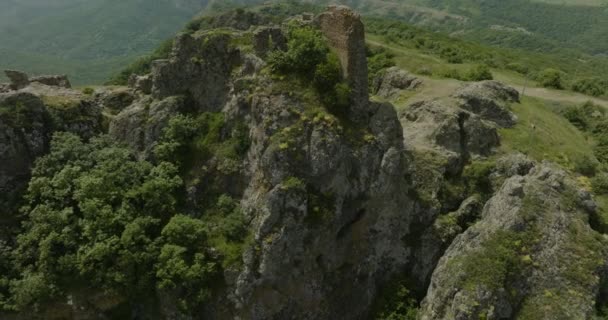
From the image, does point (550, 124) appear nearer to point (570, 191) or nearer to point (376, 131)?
point (570, 191)

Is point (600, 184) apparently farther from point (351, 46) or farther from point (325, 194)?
point (325, 194)

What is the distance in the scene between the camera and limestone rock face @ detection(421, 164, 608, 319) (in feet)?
80.6

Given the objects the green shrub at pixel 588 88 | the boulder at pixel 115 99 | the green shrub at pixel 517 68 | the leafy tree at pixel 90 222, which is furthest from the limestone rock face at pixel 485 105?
the green shrub at pixel 517 68

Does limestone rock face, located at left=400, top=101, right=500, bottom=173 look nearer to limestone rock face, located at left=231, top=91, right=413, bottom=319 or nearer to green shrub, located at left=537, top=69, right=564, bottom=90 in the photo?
limestone rock face, located at left=231, top=91, right=413, bottom=319

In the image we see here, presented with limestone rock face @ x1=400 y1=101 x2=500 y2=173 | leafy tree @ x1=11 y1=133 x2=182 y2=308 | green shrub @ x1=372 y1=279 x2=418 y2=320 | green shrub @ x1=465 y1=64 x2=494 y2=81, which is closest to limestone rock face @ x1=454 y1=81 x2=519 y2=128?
limestone rock face @ x1=400 y1=101 x2=500 y2=173

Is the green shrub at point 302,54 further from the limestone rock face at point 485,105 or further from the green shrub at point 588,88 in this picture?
the green shrub at point 588,88

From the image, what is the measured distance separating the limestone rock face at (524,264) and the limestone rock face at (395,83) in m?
21.4

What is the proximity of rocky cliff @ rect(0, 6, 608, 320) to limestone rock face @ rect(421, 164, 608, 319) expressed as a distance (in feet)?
0.28

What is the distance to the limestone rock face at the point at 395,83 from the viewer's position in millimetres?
47569

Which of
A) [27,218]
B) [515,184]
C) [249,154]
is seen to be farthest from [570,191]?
[27,218]

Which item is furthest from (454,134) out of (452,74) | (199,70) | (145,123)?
(145,123)

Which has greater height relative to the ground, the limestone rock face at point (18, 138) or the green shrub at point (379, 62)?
the limestone rock face at point (18, 138)

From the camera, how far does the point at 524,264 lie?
2564 cm

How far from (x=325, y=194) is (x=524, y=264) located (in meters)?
12.8
